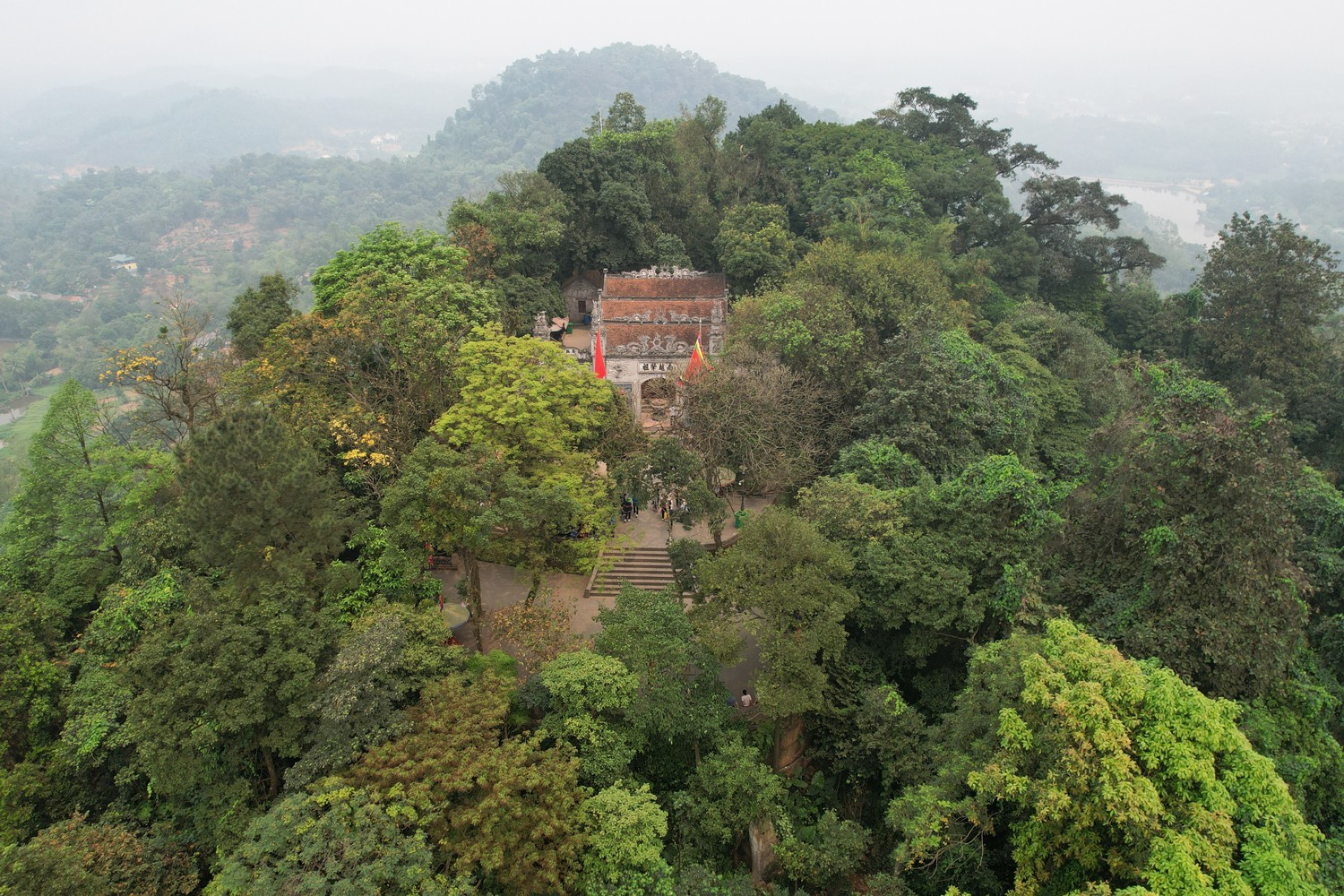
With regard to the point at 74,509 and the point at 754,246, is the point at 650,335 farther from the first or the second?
the point at 74,509

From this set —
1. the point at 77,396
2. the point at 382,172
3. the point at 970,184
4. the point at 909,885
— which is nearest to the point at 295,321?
the point at 77,396

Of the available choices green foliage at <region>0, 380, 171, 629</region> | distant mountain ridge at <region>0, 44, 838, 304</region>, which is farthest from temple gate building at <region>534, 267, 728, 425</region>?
distant mountain ridge at <region>0, 44, 838, 304</region>

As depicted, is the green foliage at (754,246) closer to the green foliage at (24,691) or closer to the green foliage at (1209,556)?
the green foliage at (1209,556)

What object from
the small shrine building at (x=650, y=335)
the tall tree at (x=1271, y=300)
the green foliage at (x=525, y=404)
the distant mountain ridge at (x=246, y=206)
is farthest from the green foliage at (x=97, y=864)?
the distant mountain ridge at (x=246, y=206)

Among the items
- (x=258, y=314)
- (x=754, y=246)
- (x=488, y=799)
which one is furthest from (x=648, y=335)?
(x=488, y=799)

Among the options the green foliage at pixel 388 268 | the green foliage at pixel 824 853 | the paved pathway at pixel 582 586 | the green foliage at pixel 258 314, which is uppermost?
the green foliage at pixel 388 268

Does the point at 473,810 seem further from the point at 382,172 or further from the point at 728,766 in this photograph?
the point at 382,172
